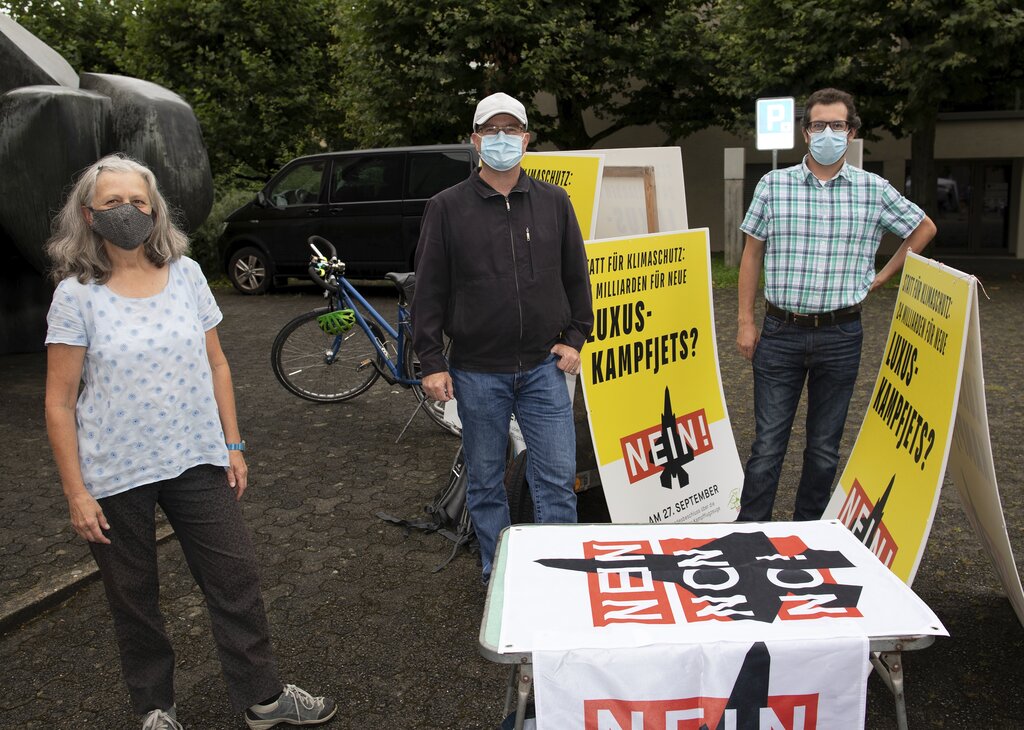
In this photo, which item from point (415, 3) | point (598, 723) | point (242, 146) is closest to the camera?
point (598, 723)

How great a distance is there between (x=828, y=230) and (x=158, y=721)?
289 cm

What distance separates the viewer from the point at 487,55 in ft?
57.1

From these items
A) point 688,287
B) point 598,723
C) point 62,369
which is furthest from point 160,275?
point 688,287

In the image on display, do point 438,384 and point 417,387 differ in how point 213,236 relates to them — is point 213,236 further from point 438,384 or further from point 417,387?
point 438,384

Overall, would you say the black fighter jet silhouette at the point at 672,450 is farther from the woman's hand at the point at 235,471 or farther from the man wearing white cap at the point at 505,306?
the woman's hand at the point at 235,471

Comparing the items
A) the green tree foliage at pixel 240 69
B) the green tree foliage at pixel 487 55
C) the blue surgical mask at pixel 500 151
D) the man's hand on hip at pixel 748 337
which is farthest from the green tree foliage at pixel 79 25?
the man's hand on hip at pixel 748 337

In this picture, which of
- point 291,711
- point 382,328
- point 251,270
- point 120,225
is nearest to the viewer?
point 120,225

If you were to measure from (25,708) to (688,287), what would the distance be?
3.11m

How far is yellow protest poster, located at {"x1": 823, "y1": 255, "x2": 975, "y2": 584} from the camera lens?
10.3 feet

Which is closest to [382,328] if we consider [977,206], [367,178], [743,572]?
[743,572]

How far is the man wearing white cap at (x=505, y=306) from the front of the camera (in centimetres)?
339

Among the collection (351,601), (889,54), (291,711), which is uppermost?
(889,54)

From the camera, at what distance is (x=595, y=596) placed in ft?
7.41

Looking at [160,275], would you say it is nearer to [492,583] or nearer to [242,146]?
[492,583]
